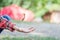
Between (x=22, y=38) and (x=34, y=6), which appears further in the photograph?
(x=34, y=6)

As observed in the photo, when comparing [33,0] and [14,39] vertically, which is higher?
[14,39]

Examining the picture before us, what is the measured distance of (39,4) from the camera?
4602 millimetres

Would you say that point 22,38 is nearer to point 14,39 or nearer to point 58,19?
point 14,39

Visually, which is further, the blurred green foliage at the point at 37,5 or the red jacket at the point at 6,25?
the blurred green foliage at the point at 37,5

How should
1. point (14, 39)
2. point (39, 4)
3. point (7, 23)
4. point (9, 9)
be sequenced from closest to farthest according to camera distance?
point (7, 23) < point (14, 39) < point (9, 9) < point (39, 4)

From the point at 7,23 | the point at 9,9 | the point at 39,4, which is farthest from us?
the point at 39,4

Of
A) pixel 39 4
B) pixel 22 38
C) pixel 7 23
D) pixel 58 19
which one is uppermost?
pixel 7 23

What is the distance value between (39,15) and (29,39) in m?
2.90

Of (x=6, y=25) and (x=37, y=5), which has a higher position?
(x=6, y=25)

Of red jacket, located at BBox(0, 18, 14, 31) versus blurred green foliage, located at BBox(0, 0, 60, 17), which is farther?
blurred green foliage, located at BBox(0, 0, 60, 17)

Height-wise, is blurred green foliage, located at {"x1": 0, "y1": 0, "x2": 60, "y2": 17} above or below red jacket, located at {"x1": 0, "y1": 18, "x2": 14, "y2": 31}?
below

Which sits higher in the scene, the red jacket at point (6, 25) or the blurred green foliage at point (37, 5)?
the red jacket at point (6, 25)

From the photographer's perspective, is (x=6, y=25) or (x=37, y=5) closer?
(x=6, y=25)

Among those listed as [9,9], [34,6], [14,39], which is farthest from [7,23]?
[34,6]
